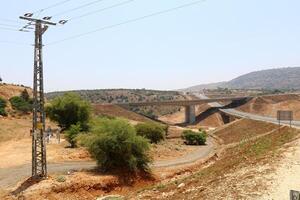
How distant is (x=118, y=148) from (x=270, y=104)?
108640mm

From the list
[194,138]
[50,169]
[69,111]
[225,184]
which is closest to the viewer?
[225,184]

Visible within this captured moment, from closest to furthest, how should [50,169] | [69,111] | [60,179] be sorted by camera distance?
[60,179], [50,169], [69,111]

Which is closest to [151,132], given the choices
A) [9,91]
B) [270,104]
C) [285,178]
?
[285,178]

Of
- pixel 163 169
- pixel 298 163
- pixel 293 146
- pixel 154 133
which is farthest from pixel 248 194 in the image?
pixel 154 133

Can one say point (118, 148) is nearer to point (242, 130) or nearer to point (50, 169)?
point (50, 169)

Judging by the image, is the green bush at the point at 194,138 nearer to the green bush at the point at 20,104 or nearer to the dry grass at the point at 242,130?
the dry grass at the point at 242,130

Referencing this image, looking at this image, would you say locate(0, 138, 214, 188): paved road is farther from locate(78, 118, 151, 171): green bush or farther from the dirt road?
the dirt road

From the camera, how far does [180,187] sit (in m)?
27.6

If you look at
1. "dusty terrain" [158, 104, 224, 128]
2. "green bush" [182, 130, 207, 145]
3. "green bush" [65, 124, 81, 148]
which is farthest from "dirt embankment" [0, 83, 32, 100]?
"green bush" [65, 124, 81, 148]

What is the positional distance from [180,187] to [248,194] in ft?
22.2

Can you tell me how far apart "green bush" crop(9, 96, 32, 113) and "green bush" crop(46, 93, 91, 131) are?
23985 millimetres

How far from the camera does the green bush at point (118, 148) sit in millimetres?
38625

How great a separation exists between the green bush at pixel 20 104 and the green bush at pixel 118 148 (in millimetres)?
60478

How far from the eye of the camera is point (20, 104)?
99.0 m
